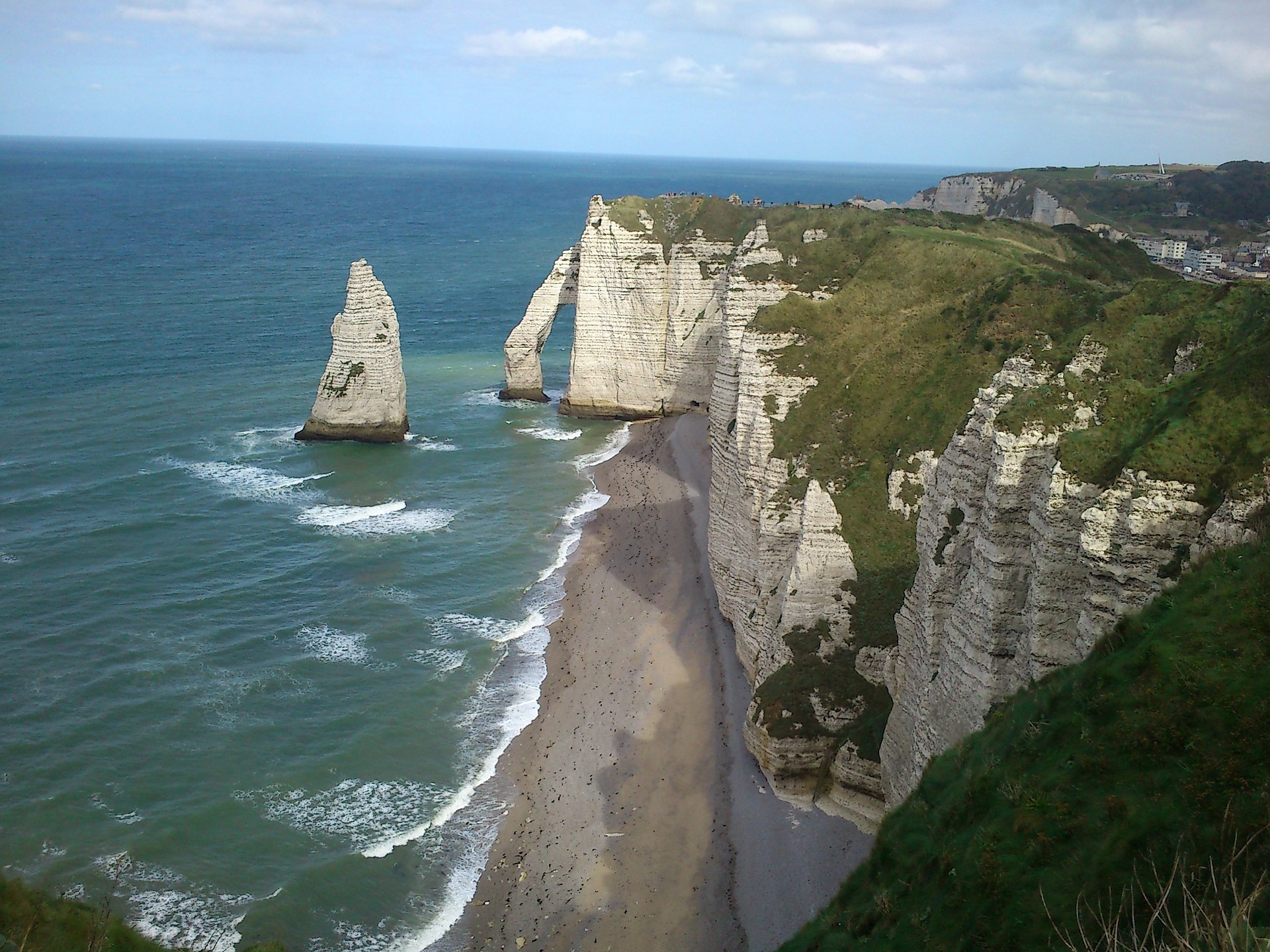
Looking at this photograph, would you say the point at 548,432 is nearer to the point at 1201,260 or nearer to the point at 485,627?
the point at 485,627

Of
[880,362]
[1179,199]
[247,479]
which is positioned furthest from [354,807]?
[1179,199]

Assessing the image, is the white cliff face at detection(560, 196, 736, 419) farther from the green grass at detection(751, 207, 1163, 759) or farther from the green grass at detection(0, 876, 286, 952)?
the green grass at detection(0, 876, 286, 952)

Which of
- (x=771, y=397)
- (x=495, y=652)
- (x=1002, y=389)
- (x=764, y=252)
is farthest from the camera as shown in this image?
(x=764, y=252)

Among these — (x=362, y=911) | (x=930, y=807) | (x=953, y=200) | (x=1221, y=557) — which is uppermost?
(x=953, y=200)

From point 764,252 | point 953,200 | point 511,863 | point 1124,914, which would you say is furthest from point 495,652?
point 953,200

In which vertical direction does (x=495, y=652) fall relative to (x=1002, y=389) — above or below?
below

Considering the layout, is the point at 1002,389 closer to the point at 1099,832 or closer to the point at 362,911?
the point at 1099,832

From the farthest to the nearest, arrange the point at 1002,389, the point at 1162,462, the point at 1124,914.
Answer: the point at 1002,389 → the point at 1162,462 → the point at 1124,914
